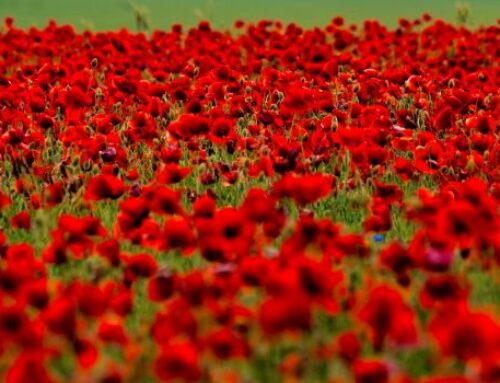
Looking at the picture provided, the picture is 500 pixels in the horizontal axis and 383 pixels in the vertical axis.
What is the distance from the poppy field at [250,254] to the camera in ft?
6.84

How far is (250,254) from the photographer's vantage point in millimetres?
3066

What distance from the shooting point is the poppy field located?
2.08 m

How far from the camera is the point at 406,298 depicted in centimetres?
288

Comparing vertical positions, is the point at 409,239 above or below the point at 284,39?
below

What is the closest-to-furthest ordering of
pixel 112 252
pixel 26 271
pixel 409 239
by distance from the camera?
pixel 26 271
pixel 112 252
pixel 409 239

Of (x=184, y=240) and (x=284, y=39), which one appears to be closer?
(x=184, y=240)

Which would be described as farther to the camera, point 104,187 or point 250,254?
point 104,187

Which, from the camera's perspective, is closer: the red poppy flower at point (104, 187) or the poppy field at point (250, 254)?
the poppy field at point (250, 254)

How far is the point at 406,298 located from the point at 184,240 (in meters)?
0.69

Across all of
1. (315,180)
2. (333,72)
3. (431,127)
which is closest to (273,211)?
(315,180)

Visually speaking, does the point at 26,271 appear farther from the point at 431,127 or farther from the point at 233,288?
the point at 431,127

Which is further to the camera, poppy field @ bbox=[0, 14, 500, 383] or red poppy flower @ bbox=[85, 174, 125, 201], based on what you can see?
red poppy flower @ bbox=[85, 174, 125, 201]

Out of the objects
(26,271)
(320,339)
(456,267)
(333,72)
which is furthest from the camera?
(333,72)

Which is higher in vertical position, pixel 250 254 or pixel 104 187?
pixel 104 187
